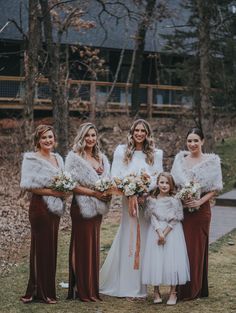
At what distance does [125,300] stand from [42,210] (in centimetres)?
158

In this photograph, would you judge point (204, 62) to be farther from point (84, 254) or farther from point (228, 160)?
point (84, 254)

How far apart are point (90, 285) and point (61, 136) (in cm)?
1162

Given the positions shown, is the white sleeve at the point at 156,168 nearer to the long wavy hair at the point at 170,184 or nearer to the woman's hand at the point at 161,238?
the long wavy hair at the point at 170,184

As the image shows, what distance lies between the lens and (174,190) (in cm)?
804

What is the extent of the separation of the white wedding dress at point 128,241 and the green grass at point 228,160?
425 inches

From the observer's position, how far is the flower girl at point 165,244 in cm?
780

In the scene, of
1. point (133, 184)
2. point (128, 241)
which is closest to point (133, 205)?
point (133, 184)

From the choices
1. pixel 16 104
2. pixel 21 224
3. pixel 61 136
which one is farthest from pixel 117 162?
pixel 16 104

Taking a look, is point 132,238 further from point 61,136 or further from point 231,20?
point 231,20

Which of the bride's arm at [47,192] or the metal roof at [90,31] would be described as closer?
the bride's arm at [47,192]

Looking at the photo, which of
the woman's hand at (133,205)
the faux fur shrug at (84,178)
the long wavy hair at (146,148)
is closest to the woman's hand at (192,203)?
the woman's hand at (133,205)

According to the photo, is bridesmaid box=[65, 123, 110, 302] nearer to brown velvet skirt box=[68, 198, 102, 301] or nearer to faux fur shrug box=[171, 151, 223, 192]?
brown velvet skirt box=[68, 198, 102, 301]

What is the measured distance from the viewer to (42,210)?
7727 millimetres

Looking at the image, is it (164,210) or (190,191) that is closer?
(190,191)
